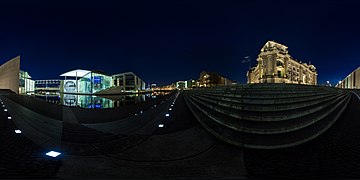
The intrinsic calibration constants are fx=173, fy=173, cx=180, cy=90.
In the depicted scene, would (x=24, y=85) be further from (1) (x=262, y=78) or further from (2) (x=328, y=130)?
(1) (x=262, y=78)

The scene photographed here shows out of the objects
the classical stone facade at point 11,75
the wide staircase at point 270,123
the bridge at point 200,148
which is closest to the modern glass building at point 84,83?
the bridge at point 200,148

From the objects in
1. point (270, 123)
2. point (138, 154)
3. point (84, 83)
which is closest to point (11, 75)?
point (84, 83)

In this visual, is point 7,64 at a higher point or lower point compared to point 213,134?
higher

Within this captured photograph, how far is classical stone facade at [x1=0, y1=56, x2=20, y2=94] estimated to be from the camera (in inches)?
1276

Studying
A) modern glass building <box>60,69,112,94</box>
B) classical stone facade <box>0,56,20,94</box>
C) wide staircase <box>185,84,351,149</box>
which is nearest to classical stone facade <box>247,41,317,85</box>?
modern glass building <box>60,69,112,94</box>

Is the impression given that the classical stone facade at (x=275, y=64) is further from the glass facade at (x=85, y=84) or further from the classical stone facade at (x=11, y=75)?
the classical stone facade at (x=11, y=75)

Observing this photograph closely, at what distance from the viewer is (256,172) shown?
7.44ft

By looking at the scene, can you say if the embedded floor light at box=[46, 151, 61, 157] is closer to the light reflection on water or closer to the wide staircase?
the wide staircase

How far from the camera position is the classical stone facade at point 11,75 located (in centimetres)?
3241

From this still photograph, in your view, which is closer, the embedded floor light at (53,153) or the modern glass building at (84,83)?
the embedded floor light at (53,153)

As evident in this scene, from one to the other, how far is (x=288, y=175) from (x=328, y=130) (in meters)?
2.67

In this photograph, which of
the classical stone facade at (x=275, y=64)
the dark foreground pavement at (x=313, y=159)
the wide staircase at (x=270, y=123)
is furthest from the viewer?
the classical stone facade at (x=275, y=64)

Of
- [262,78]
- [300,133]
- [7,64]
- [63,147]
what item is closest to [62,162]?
[63,147]

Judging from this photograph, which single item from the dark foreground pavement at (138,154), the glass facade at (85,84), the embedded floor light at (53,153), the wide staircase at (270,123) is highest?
the glass facade at (85,84)
